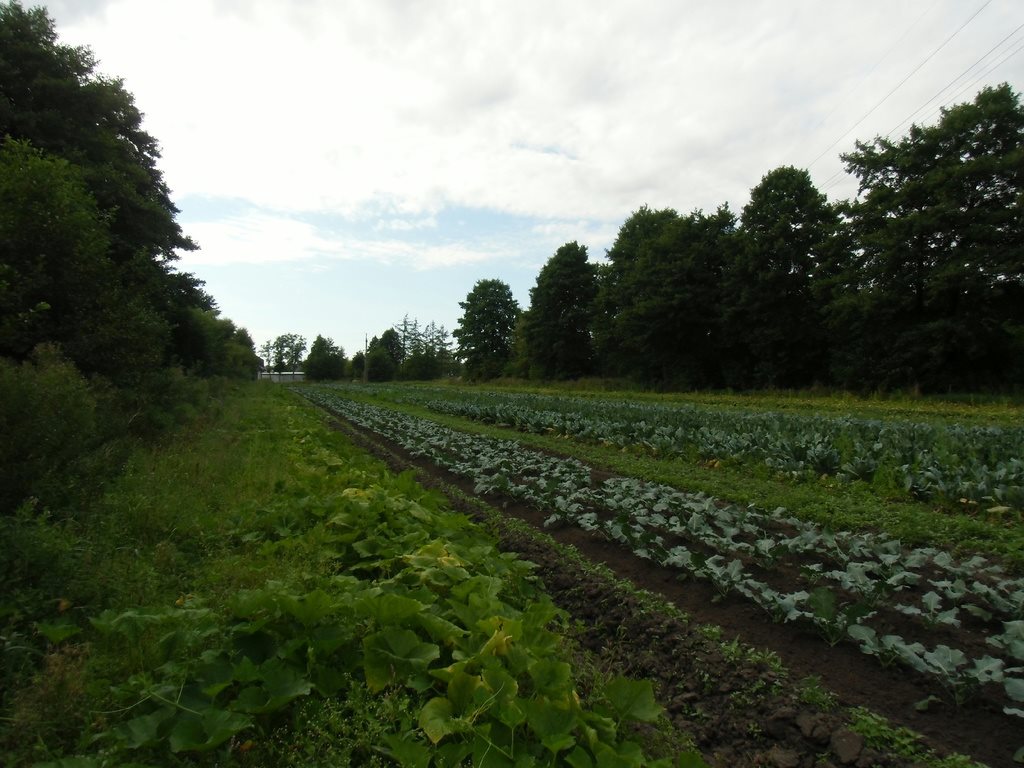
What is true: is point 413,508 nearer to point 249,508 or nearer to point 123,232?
point 249,508

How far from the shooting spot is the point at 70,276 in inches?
397

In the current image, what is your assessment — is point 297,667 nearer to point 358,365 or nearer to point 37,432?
point 37,432

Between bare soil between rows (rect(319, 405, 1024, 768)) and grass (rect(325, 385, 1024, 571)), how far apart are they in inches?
103

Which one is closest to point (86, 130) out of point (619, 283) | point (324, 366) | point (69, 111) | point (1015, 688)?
point (69, 111)

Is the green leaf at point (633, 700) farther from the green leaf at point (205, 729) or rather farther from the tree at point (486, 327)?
the tree at point (486, 327)

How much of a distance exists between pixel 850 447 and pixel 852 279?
21.5 m

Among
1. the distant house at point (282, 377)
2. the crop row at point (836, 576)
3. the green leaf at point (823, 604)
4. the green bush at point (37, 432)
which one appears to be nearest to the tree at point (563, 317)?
the crop row at point (836, 576)

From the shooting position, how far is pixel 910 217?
79.6 ft

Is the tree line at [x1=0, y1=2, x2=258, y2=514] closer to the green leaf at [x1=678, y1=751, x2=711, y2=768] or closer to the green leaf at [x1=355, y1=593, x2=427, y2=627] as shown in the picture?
the green leaf at [x1=355, y1=593, x2=427, y2=627]

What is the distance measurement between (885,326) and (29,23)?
3386 cm

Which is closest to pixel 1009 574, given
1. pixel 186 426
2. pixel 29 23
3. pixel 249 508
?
pixel 249 508

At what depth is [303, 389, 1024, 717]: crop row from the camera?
3.15 metres

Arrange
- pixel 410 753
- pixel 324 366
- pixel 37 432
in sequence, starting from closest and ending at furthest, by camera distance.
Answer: pixel 410 753 → pixel 37 432 → pixel 324 366

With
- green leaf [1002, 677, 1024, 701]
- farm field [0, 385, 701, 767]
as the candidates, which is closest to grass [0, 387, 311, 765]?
farm field [0, 385, 701, 767]
